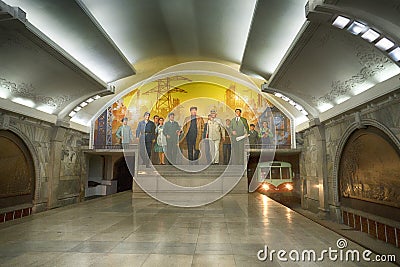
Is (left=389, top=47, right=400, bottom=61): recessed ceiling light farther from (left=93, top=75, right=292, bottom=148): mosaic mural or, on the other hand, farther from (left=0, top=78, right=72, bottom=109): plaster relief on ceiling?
(left=93, top=75, right=292, bottom=148): mosaic mural

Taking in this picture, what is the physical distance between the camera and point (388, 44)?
474 cm

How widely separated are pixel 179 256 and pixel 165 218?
8.31 ft

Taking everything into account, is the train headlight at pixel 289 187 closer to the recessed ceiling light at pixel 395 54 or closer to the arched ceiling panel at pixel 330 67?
the arched ceiling panel at pixel 330 67

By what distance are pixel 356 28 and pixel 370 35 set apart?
294 millimetres

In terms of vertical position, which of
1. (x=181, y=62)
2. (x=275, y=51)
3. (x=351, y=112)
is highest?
(x=181, y=62)

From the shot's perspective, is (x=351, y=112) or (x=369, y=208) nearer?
(x=369, y=208)

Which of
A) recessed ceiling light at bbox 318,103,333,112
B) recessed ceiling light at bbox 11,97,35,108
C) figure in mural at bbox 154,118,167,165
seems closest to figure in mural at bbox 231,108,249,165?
figure in mural at bbox 154,118,167,165

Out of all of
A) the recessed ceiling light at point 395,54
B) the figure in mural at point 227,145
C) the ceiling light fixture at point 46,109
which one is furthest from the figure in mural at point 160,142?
the recessed ceiling light at point 395,54

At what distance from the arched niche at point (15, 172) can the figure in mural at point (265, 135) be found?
10.3m

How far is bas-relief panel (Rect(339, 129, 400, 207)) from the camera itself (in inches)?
231

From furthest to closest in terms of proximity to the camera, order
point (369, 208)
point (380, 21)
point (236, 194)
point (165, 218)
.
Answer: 1. point (236, 194)
2. point (369, 208)
3. point (165, 218)
4. point (380, 21)

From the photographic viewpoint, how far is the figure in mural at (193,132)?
43.0ft

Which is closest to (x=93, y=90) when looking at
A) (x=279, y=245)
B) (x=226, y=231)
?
(x=226, y=231)

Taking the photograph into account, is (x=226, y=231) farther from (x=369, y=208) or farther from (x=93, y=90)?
(x=93, y=90)
